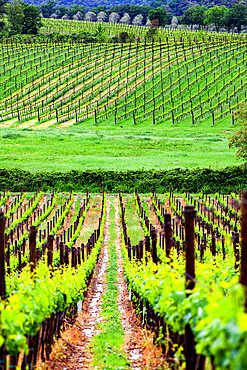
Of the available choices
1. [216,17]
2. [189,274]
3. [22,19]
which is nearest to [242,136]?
[189,274]

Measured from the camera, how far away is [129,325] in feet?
34.4

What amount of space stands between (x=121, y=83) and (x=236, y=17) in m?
72.1

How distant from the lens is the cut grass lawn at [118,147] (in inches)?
1523

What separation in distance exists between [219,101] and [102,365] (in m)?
59.9

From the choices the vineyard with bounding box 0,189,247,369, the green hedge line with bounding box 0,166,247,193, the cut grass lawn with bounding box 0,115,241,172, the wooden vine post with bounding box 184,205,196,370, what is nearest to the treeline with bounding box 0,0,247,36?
the cut grass lawn with bounding box 0,115,241,172

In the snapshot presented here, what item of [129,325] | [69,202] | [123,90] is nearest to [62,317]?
[129,325]

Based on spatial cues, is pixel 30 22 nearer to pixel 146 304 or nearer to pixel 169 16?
pixel 169 16

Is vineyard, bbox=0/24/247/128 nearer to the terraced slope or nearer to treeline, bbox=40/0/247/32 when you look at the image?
the terraced slope

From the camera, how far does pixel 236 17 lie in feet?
430

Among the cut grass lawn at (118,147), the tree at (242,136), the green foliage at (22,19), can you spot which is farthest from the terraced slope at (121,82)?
the tree at (242,136)

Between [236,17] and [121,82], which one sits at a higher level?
[236,17]

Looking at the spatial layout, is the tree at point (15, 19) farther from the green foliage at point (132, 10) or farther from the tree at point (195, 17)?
the green foliage at point (132, 10)

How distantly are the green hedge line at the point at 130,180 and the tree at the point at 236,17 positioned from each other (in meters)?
109

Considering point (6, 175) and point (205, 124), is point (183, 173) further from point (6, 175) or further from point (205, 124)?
point (205, 124)
